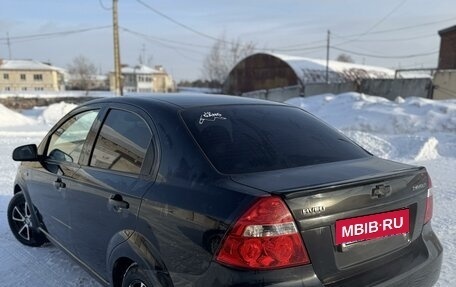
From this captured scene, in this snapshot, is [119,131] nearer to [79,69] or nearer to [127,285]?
[127,285]

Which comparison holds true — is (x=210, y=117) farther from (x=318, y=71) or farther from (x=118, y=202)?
(x=318, y=71)

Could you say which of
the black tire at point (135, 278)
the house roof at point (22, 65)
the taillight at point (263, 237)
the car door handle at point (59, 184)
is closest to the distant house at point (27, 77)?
the house roof at point (22, 65)

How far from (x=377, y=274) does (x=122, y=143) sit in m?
1.78

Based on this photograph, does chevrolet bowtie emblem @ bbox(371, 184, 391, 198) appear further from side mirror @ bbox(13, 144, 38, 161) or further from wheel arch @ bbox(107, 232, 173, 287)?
side mirror @ bbox(13, 144, 38, 161)

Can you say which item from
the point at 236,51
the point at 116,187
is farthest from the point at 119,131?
the point at 236,51

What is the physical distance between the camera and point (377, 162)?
2594mm

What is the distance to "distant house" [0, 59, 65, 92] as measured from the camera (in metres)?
77.6

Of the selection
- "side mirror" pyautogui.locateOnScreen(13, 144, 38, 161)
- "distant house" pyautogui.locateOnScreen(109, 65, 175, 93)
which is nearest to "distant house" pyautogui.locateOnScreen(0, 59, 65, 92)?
"distant house" pyautogui.locateOnScreen(109, 65, 175, 93)

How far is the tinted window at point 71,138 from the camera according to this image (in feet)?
10.7

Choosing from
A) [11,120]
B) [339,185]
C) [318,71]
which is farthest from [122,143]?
[318,71]

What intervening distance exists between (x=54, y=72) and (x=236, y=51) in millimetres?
45184

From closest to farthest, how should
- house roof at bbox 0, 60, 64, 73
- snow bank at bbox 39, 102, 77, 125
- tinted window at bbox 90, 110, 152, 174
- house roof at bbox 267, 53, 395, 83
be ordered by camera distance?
tinted window at bbox 90, 110, 152, 174
snow bank at bbox 39, 102, 77, 125
house roof at bbox 267, 53, 395, 83
house roof at bbox 0, 60, 64, 73

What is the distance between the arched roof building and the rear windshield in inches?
1139

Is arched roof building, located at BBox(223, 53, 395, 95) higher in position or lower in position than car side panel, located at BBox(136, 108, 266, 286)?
higher
